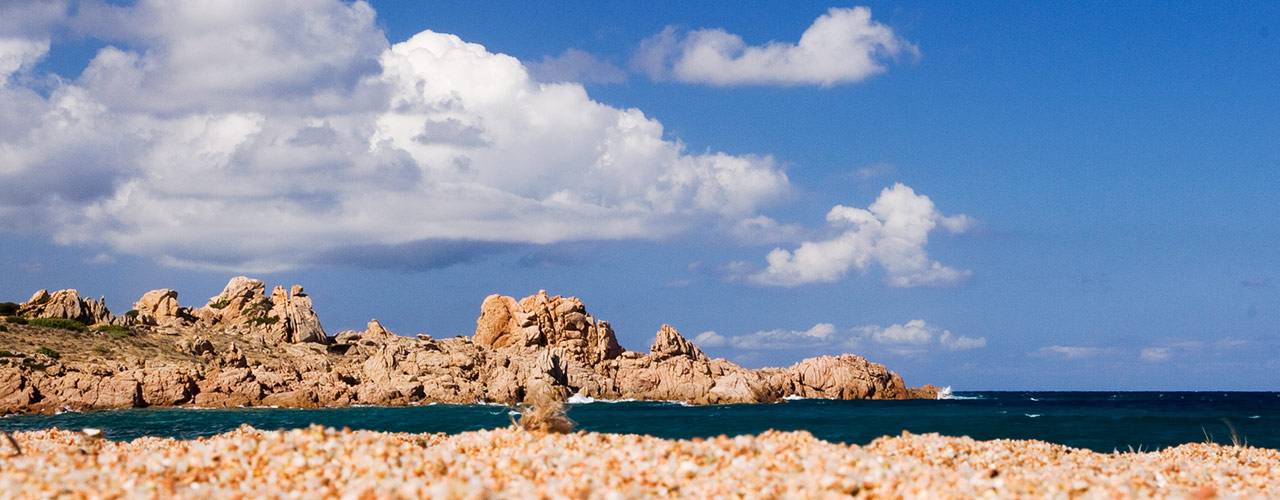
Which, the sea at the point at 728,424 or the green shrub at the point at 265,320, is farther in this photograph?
the green shrub at the point at 265,320

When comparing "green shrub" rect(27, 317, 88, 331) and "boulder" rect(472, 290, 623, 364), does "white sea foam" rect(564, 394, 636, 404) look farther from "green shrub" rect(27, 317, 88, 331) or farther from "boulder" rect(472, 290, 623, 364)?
"green shrub" rect(27, 317, 88, 331)

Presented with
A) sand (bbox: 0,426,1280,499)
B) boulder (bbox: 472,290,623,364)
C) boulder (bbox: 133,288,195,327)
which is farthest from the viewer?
A: boulder (bbox: 133,288,195,327)

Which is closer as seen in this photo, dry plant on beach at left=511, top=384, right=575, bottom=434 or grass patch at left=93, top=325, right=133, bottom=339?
dry plant on beach at left=511, top=384, right=575, bottom=434

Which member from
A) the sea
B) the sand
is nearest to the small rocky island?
the sea

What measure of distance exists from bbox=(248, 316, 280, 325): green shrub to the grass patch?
13199 mm

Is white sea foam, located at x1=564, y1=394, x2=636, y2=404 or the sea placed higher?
white sea foam, located at x1=564, y1=394, x2=636, y2=404

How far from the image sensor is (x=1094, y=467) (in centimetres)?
1128

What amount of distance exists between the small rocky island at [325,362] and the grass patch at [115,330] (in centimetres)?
16

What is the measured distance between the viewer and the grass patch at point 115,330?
7806cm

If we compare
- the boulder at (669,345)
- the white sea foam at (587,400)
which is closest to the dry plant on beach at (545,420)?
the white sea foam at (587,400)

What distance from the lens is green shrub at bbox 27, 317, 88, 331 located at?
76725 millimetres

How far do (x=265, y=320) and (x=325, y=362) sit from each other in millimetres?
13738

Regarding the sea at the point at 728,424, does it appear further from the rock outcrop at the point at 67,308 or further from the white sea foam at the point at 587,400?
the rock outcrop at the point at 67,308

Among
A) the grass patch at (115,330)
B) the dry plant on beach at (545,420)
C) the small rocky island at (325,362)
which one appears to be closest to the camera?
the dry plant on beach at (545,420)
